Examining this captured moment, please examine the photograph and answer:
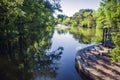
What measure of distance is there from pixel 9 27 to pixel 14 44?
935 centimetres

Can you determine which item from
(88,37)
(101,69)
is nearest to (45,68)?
(101,69)

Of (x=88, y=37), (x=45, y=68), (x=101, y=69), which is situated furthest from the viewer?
Answer: (x=88, y=37)

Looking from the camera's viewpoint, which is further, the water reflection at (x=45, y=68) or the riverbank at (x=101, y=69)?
the water reflection at (x=45, y=68)

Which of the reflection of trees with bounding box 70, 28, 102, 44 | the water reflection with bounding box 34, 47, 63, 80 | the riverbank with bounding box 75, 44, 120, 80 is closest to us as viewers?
the riverbank with bounding box 75, 44, 120, 80

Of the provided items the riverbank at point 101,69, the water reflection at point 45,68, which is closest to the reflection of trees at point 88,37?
the water reflection at point 45,68

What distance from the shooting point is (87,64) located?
17734 mm

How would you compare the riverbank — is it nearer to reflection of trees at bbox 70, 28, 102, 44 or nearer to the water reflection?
the water reflection

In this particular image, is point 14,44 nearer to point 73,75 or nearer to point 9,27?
point 9,27

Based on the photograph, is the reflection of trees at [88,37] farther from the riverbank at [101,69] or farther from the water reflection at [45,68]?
the riverbank at [101,69]

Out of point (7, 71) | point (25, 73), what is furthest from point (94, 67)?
point (7, 71)

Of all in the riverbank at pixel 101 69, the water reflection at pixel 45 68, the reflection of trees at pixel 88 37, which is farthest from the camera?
the reflection of trees at pixel 88 37

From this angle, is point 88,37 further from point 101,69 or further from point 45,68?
point 101,69

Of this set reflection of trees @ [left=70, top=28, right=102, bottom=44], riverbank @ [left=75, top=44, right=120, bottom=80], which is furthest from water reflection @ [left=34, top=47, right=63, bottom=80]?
reflection of trees @ [left=70, top=28, right=102, bottom=44]

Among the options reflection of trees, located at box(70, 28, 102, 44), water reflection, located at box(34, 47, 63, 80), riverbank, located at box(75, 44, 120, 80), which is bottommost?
reflection of trees, located at box(70, 28, 102, 44)
